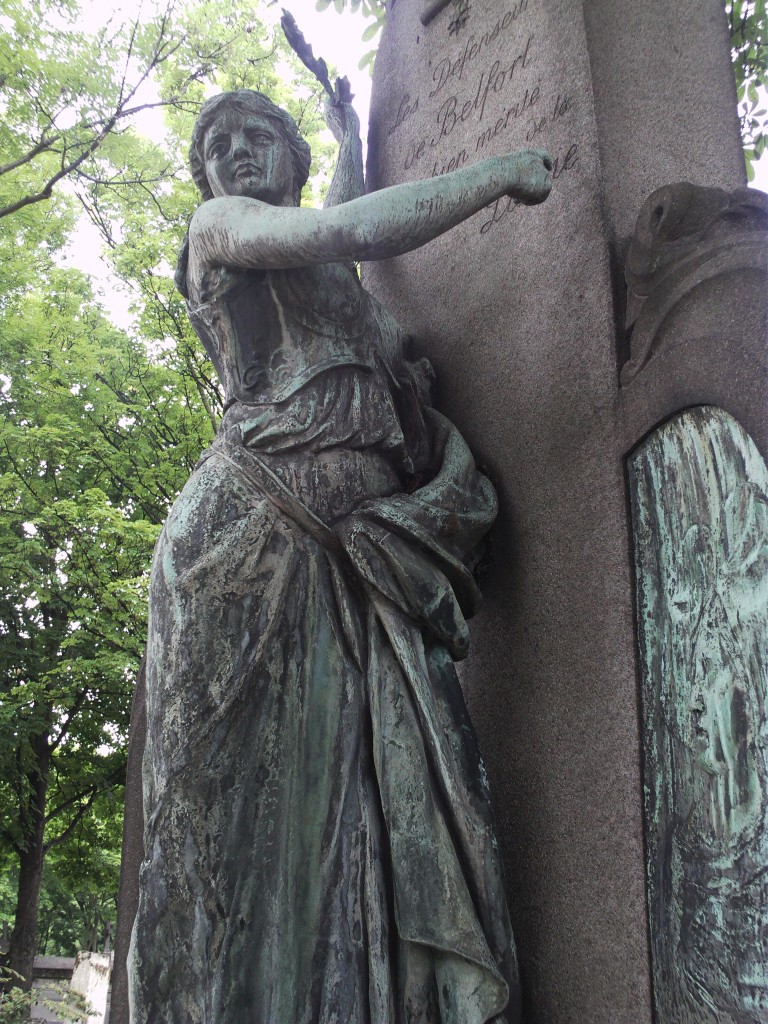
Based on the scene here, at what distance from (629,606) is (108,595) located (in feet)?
29.1

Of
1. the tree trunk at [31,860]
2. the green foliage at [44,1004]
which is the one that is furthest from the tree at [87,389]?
the green foliage at [44,1004]

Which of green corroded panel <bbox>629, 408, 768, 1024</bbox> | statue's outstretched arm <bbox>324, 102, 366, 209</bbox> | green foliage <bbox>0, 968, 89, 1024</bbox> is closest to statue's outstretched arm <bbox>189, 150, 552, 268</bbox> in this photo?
green corroded panel <bbox>629, 408, 768, 1024</bbox>

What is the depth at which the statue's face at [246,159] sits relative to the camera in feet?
10.4

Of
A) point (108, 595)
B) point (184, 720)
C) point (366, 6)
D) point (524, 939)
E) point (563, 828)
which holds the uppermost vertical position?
point (366, 6)

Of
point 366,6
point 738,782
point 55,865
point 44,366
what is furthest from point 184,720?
point 55,865

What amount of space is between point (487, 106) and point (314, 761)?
252 cm

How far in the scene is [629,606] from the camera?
2.58 m

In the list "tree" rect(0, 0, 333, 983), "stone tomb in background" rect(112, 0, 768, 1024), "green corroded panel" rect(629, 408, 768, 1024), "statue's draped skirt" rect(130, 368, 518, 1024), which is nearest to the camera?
"green corroded panel" rect(629, 408, 768, 1024)

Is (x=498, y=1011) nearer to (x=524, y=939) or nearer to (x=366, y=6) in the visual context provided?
(x=524, y=939)

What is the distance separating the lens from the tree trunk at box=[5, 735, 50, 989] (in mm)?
13516

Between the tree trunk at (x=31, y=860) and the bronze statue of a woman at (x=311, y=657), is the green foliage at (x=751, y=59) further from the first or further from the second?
the tree trunk at (x=31, y=860)

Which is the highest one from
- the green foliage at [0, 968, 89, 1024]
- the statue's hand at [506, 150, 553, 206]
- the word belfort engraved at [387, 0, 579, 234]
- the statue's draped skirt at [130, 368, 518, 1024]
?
the word belfort engraved at [387, 0, 579, 234]

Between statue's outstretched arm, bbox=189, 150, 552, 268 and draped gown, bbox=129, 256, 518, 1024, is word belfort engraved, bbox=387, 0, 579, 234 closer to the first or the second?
statue's outstretched arm, bbox=189, 150, 552, 268

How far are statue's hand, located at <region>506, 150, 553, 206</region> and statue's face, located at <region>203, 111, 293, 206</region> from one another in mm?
784
